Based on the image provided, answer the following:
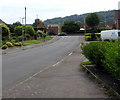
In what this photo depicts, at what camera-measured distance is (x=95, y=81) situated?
8844 mm

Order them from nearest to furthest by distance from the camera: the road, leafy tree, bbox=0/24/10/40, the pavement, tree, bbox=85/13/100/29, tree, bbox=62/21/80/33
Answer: the pavement → the road → leafy tree, bbox=0/24/10/40 → tree, bbox=85/13/100/29 → tree, bbox=62/21/80/33

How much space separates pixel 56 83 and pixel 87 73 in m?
2.53

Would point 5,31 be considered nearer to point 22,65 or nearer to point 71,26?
point 22,65

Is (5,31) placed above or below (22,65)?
above

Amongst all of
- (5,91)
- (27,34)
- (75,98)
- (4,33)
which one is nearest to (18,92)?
(5,91)

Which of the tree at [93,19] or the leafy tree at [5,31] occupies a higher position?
the tree at [93,19]

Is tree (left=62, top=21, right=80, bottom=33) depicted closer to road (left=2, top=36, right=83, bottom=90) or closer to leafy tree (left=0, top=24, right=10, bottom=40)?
leafy tree (left=0, top=24, right=10, bottom=40)

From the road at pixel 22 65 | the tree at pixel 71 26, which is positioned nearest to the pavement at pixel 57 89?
the road at pixel 22 65

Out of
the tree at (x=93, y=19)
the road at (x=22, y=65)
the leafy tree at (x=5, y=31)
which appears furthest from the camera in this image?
the tree at (x=93, y=19)

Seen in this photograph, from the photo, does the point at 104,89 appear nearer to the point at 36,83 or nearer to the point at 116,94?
the point at 116,94

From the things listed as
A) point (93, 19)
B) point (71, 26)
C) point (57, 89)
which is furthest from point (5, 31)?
point (71, 26)

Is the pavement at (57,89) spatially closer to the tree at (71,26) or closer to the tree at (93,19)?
the tree at (93,19)

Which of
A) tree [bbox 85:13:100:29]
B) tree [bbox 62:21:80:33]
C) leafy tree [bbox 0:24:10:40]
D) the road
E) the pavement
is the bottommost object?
the pavement

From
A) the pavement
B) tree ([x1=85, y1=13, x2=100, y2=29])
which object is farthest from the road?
tree ([x1=85, y1=13, x2=100, y2=29])
